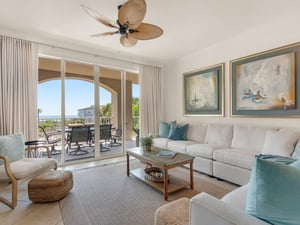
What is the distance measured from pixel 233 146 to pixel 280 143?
2.97ft

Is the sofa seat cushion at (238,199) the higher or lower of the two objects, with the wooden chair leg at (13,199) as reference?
higher

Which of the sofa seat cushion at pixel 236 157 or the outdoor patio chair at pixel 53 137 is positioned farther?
the outdoor patio chair at pixel 53 137

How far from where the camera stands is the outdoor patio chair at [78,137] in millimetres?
4109

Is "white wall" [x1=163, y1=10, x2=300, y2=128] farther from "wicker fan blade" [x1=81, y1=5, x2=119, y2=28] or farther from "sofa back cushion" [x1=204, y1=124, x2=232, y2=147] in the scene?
"wicker fan blade" [x1=81, y1=5, x2=119, y2=28]

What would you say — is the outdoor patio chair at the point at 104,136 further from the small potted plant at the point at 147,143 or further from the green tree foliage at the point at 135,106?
→ the small potted plant at the point at 147,143

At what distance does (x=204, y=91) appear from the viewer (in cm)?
442

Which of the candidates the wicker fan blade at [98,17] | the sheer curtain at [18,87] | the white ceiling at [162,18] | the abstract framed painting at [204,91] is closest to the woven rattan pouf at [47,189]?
the sheer curtain at [18,87]

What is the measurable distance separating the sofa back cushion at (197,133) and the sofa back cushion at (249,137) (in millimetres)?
762

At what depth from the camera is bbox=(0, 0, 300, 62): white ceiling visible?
Answer: 253 centimetres

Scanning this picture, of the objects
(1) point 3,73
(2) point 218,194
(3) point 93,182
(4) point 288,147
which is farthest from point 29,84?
(4) point 288,147

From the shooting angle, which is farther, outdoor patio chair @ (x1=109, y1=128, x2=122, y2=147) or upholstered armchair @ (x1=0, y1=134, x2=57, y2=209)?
outdoor patio chair @ (x1=109, y1=128, x2=122, y2=147)

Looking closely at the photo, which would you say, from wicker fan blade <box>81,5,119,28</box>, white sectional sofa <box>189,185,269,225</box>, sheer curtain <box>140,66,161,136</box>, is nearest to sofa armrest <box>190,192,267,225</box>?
white sectional sofa <box>189,185,269,225</box>

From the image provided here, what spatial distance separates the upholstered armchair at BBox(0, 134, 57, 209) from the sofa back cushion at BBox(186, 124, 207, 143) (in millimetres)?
2935

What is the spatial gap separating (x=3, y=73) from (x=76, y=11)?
5.92 ft
